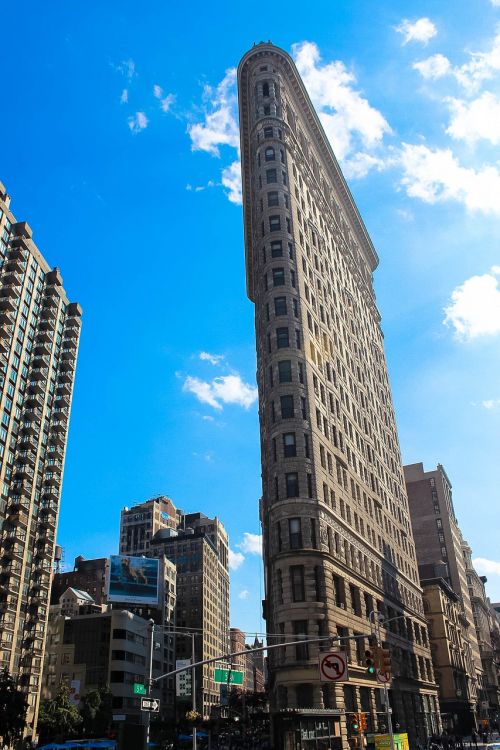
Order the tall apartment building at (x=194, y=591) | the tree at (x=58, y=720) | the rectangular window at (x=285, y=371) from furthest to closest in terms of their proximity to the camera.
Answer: the tall apartment building at (x=194, y=591)
the tree at (x=58, y=720)
the rectangular window at (x=285, y=371)

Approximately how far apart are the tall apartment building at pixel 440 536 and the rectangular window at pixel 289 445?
260 ft

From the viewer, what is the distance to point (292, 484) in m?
56.3

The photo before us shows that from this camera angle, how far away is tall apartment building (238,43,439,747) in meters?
51.2

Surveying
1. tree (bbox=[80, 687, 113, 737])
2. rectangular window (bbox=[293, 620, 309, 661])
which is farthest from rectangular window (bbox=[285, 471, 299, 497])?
tree (bbox=[80, 687, 113, 737])

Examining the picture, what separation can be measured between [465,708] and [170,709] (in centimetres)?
7404

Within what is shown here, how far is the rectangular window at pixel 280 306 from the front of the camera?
213ft

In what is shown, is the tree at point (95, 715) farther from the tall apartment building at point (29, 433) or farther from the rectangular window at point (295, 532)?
the rectangular window at point (295, 532)

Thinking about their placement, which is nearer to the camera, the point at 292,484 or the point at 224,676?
the point at 224,676

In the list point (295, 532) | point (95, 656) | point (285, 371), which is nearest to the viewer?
point (295, 532)

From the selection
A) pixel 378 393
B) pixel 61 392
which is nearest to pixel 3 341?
pixel 61 392

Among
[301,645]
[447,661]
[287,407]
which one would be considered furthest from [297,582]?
[447,661]

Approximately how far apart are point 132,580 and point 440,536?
63.9 metres

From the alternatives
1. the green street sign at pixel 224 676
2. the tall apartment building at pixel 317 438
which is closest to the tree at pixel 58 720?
the tall apartment building at pixel 317 438

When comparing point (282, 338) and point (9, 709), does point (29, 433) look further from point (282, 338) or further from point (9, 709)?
point (282, 338)
